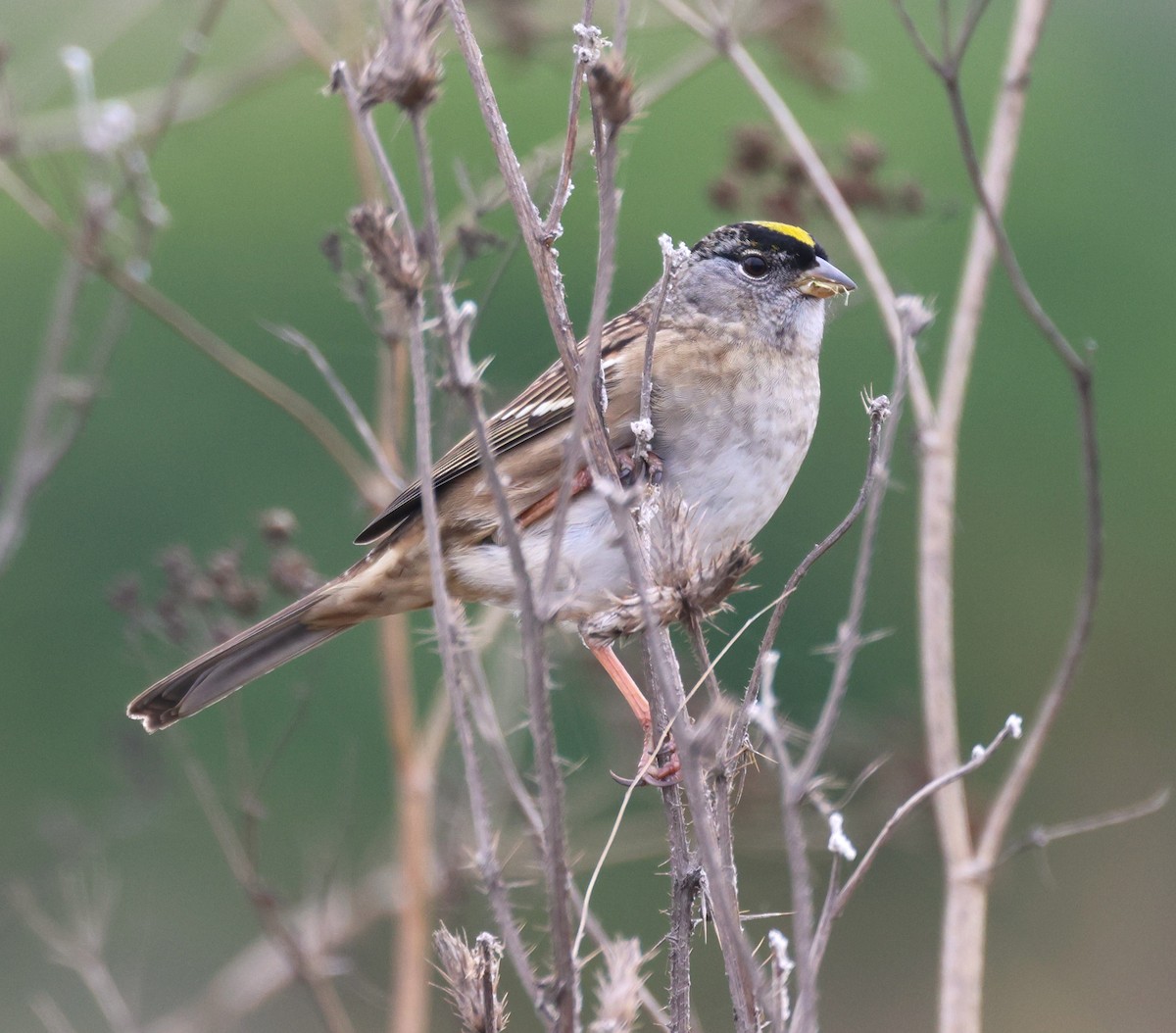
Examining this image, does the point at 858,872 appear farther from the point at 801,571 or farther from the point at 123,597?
the point at 123,597

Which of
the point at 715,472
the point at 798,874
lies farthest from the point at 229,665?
the point at 798,874

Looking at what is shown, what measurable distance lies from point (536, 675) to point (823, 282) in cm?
225

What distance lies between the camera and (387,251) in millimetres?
1580

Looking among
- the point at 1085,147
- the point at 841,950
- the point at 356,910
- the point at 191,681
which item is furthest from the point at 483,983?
the point at 1085,147

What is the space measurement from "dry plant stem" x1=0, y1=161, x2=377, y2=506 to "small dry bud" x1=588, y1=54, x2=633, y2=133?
1.79 m

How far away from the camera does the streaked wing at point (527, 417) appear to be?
345cm

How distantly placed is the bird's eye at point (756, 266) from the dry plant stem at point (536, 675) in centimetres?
214

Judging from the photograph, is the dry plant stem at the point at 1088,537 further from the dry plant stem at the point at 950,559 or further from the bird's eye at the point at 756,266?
the bird's eye at the point at 756,266

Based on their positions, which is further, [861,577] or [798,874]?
[861,577]

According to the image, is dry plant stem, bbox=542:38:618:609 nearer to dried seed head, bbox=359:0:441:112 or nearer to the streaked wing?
dried seed head, bbox=359:0:441:112

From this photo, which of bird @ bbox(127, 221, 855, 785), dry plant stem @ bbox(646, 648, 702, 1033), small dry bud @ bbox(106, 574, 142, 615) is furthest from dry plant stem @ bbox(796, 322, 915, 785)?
small dry bud @ bbox(106, 574, 142, 615)

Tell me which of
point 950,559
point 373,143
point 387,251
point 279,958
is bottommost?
point 279,958

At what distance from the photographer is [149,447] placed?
6.46 m

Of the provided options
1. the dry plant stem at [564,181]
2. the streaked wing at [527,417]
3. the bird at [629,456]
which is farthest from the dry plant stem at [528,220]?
the streaked wing at [527,417]
